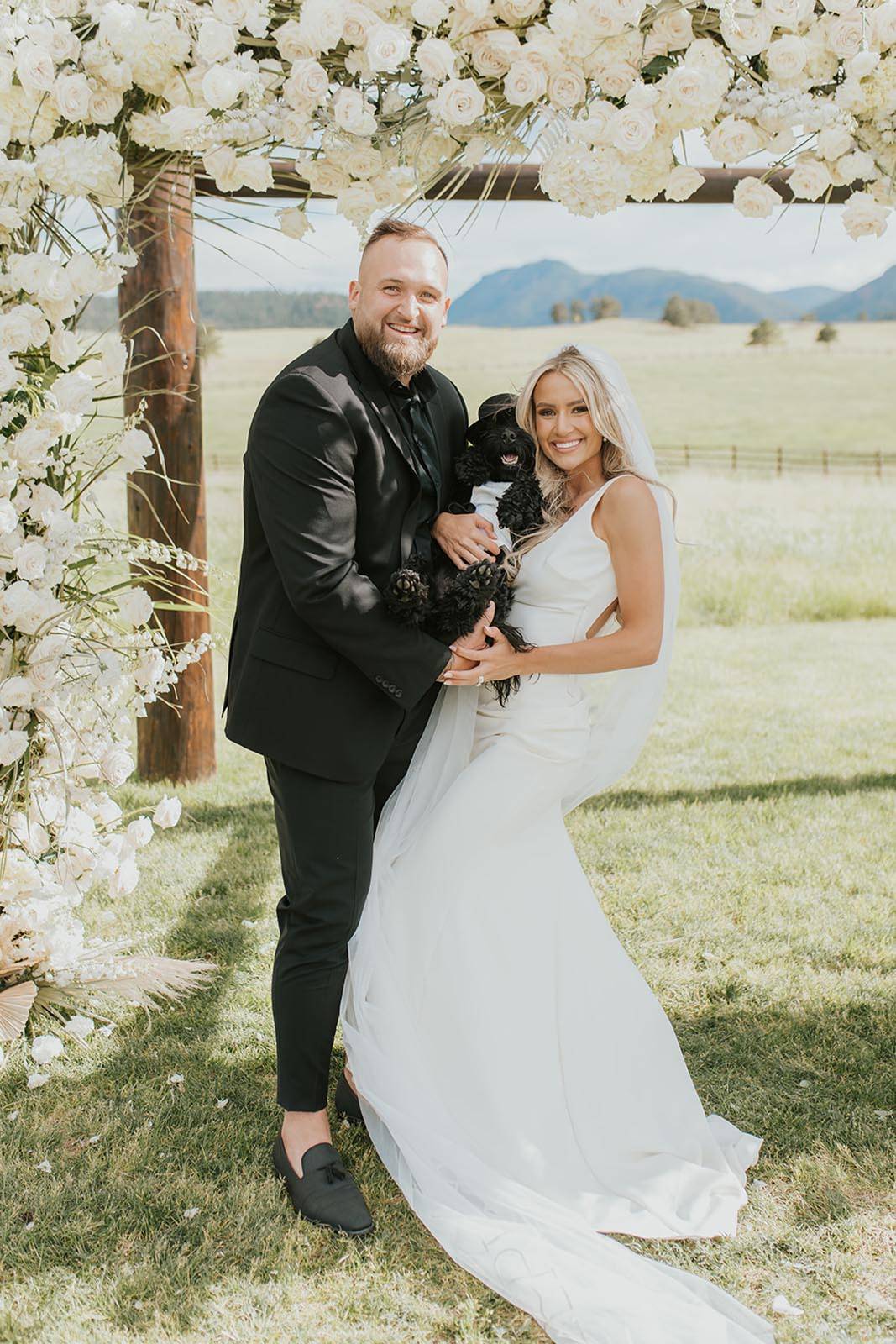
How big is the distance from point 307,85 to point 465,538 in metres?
1.11

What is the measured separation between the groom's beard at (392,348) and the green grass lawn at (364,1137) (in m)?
2.18

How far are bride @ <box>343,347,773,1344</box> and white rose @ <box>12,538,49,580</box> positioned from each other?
43.5 inches

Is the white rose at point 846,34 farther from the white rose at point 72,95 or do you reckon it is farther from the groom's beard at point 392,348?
the white rose at point 72,95

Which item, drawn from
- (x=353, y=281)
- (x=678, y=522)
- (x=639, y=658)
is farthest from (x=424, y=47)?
(x=678, y=522)

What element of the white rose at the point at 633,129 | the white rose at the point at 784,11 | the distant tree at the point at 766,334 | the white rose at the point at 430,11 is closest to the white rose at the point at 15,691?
the white rose at the point at 430,11

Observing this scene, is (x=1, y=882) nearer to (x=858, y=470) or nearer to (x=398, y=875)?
(x=398, y=875)

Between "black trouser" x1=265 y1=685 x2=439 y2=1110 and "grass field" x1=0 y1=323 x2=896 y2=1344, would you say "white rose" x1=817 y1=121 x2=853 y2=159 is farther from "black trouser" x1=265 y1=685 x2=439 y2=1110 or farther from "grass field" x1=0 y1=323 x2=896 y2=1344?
"grass field" x1=0 y1=323 x2=896 y2=1344

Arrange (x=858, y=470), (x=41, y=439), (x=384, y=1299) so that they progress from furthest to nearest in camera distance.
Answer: (x=858, y=470), (x=41, y=439), (x=384, y=1299)

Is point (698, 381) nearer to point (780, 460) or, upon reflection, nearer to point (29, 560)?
point (780, 460)

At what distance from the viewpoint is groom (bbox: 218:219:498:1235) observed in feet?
8.76

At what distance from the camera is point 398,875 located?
3.10 meters

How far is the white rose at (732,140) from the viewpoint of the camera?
2287 mm

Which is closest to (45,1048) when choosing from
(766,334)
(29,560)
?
(29,560)

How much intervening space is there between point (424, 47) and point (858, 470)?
23.8 metres
